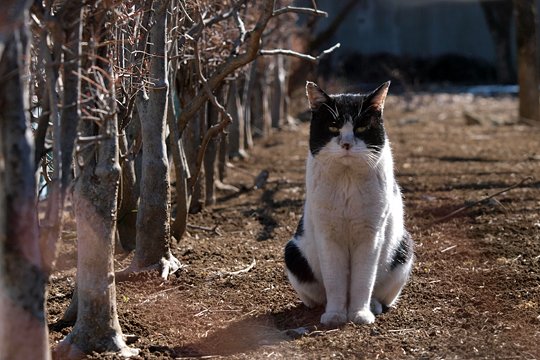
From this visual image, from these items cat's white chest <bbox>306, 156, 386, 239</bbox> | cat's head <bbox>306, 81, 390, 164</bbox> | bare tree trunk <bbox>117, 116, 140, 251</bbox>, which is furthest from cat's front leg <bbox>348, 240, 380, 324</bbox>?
bare tree trunk <bbox>117, 116, 140, 251</bbox>

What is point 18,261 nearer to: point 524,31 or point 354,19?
point 524,31

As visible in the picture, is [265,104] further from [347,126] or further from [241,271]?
[347,126]

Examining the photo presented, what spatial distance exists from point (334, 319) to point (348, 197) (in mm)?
717

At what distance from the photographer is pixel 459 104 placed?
2275 centimetres

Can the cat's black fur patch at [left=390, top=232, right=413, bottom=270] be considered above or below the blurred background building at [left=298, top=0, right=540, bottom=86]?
below

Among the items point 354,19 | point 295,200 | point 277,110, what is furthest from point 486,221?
point 354,19

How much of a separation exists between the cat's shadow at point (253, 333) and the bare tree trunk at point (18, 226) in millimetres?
1321

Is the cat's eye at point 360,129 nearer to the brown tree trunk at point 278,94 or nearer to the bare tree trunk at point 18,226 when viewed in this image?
the bare tree trunk at point 18,226

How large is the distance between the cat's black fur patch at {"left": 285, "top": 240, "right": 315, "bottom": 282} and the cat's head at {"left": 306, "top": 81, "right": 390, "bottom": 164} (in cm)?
68

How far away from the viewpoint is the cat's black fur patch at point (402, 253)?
17.7 feet

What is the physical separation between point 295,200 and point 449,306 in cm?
421

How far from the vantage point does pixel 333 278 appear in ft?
Answer: 16.8

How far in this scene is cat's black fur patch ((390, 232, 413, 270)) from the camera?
5.40m

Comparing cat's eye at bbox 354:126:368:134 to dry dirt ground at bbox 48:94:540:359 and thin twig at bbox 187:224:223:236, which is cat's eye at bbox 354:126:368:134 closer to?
dry dirt ground at bbox 48:94:540:359
